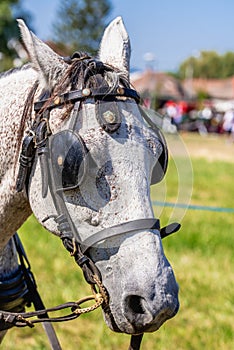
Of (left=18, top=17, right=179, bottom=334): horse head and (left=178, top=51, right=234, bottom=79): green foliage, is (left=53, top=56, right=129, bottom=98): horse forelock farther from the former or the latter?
(left=178, top=51, right=234, bottom=79): green foliage

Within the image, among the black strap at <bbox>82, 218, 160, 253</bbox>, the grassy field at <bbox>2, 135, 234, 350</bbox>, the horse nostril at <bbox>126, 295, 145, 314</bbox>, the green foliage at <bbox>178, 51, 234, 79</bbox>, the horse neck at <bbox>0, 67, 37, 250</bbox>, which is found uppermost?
the horse neck at <bbox>0, 67, 37, 250</bbox>

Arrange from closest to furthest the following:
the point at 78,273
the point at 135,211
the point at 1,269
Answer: the point at 135,211 → the point at 1,269 → the point at 78,273

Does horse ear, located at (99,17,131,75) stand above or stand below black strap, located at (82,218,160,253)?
above

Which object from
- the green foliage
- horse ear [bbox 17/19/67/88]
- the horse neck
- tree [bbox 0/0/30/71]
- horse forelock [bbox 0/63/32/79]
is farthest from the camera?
the green foliage

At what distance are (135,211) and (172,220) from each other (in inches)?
13.7

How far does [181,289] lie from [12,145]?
3.37 m

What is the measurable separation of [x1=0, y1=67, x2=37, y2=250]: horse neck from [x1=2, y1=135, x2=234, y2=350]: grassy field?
20.7 inches

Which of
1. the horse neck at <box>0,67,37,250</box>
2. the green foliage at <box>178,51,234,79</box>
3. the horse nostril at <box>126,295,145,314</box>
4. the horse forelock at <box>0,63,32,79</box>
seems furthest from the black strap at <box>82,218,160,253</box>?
the green foliage at <box>178,51,234,79</box>

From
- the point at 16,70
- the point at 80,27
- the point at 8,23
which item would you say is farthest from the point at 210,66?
the point at 16,70

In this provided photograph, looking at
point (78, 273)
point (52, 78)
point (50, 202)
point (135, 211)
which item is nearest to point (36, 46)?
point (52, 78)

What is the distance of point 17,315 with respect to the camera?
2.09 m

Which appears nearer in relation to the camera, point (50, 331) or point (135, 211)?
point (135, 211)

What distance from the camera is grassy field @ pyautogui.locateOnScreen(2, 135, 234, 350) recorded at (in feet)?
13.3

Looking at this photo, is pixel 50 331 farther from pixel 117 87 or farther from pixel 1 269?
pixel 117 87
